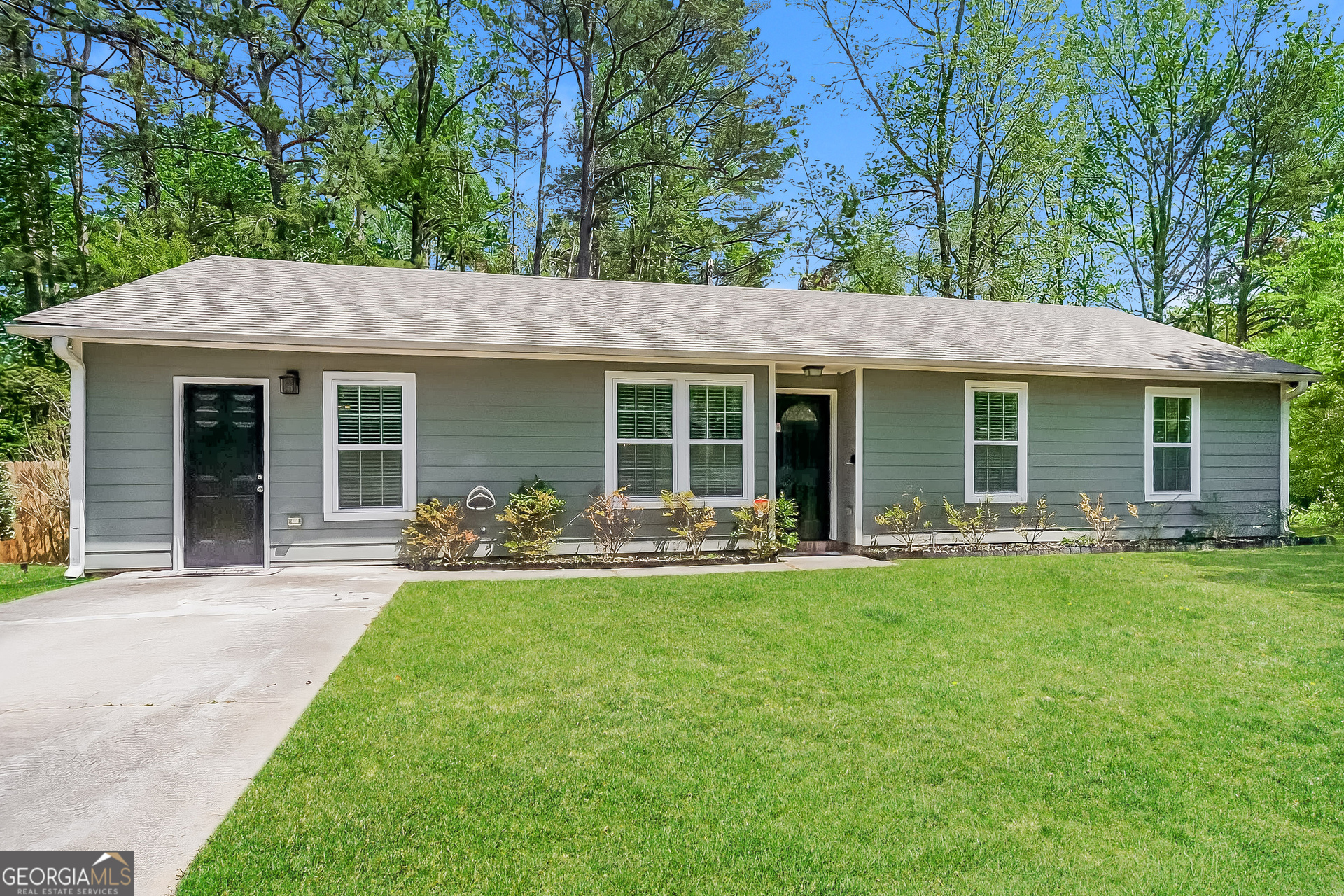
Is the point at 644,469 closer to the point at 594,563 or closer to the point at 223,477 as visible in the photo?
the point at 594,563

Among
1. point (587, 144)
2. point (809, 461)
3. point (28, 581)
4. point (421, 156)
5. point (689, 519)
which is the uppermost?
point (587, 144)

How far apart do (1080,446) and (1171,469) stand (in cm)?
155

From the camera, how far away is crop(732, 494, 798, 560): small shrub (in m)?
8.80

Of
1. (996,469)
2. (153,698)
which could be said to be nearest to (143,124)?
(153,698)

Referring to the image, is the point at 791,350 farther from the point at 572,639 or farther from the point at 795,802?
the point at 795,802

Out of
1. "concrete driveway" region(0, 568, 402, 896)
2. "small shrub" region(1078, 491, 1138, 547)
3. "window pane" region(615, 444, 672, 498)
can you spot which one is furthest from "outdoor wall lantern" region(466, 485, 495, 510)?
"small shrub" region(1078, 491, 1138, 547)

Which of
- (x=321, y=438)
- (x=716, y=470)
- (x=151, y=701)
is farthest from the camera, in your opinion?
(x=716, y=470)

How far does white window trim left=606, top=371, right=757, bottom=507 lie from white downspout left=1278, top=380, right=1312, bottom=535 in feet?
26.2

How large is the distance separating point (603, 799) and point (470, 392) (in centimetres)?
634

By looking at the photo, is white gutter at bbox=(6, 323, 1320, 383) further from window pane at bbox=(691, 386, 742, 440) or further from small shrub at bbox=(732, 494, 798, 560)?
small shrub at bbox=(732, 494, 798, 560)

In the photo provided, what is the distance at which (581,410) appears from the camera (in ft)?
28.7

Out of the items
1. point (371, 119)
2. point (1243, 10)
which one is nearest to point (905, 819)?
point (371, 119)

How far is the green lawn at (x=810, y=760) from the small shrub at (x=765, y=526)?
299 cm

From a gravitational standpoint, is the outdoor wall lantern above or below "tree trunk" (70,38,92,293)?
below
